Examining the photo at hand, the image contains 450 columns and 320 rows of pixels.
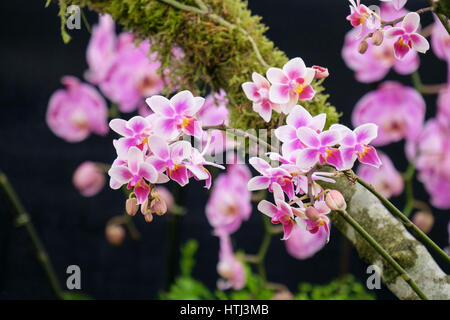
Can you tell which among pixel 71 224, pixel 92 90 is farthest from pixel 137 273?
pixel 92 90

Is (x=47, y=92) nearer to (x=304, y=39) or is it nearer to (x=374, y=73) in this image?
(x=304, y=39)

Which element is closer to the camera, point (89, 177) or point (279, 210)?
point (279, 210)

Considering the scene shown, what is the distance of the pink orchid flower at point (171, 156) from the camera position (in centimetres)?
28

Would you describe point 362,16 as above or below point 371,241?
above

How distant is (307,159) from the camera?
0.88 feet

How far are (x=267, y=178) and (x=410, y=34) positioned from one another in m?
0.12

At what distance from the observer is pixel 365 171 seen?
727 millimetres

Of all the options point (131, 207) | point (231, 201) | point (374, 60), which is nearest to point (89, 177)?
point (231, 201)

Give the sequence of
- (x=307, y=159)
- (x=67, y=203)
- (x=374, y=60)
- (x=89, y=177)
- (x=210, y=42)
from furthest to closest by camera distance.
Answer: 1. (x=67, y=203)
2. (x=89, y=177)
3. (x=374, y=60)
4. (x=210, y=42)
5. (x=307, y=159)

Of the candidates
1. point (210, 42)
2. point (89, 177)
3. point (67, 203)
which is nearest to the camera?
point (210, 42)

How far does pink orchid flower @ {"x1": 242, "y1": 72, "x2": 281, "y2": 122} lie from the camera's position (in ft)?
1.00

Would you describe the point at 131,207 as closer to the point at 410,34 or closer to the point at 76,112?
the point at 410,34

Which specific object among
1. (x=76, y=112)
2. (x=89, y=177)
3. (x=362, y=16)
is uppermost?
(x=362, y=16)

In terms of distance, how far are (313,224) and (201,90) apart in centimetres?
20
